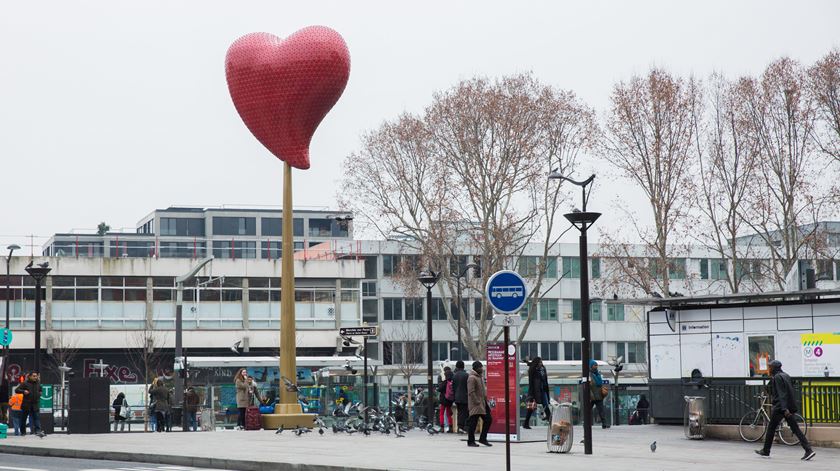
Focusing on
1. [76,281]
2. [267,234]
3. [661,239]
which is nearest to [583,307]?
[661,239]

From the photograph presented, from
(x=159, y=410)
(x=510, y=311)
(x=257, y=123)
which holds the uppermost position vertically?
(x=257, y=123)

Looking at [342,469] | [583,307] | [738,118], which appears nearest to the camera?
[342,469]

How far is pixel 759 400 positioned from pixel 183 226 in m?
94.3

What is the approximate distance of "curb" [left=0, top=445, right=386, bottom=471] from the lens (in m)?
20.2

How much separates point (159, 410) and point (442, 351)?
47.8m

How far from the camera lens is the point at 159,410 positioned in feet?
122

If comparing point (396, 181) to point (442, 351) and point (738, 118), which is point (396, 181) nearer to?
point (738, 118)

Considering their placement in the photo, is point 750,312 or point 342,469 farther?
point 750,312

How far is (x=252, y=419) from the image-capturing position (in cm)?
3606

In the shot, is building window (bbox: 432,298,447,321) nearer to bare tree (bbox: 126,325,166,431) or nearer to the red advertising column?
bare tree (bbox: 126,325,166,431)

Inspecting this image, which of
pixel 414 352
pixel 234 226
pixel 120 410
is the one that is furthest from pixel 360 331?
pixel 234 226

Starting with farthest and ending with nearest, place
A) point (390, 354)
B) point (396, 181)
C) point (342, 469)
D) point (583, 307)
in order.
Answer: point (390, 354), point (396, 181), point (583, 307), point (342, 469)

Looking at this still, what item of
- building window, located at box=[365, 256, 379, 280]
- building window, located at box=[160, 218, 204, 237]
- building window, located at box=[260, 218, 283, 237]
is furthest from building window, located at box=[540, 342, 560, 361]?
building window, located at box=[160, 218, 204, 237]

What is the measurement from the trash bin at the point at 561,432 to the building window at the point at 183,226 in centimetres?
9417
